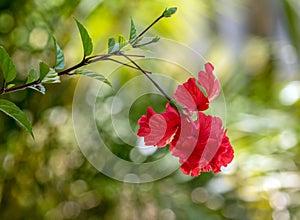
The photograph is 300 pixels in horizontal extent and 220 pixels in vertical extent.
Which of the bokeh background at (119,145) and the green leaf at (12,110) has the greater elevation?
the green leaf at (12,110)

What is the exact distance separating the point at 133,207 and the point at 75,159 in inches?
6.1

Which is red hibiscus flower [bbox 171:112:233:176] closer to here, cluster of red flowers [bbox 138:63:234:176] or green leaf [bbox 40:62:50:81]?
cluster of red flowers [bbox 138:63:234:176]

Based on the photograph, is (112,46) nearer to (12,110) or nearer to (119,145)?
(12,110)

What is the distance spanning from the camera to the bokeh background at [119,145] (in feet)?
3.35

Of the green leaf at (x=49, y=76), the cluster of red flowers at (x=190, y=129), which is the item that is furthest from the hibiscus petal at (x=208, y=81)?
the green leaf at (x=49, y=76)

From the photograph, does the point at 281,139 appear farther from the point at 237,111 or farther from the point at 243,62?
the point at 243,62

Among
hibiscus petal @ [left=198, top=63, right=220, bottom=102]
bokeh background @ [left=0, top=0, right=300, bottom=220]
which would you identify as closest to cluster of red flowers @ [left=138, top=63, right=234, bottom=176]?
hibiscus petal @ [left=198, top=63, right=220, bottom=102]

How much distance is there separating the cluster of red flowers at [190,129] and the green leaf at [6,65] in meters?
0.11

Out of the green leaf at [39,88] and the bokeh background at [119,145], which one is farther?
the bokeh background at [119,145]

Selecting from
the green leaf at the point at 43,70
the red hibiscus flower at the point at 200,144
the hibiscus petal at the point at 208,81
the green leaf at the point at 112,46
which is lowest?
the red hibiscus flower at the point at 200,144

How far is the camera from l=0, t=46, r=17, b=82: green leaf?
36cm

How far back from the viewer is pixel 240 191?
45.9 inches

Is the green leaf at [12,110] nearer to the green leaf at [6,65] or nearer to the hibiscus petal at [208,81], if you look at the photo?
the green leaf at [6,65]

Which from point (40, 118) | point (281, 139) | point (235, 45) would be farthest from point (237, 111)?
point (235, 45)
